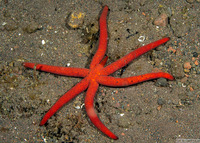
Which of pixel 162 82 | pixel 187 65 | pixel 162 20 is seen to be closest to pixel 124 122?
pixel 162 82

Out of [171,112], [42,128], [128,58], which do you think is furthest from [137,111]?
[42,128]

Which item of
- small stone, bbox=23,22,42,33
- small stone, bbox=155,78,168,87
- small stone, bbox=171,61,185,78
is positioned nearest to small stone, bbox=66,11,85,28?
small stone, bbox=23,22,42,33

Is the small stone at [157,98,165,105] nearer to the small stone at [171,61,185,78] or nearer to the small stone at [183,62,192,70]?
the small stone at [171,61,185,78]

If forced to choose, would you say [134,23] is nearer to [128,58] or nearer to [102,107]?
[128,58]

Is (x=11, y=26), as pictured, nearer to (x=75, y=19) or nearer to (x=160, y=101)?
(x=75, y=19)

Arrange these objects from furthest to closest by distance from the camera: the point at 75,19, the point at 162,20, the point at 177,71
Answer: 1. the point at 75,19
2. the point at 162,20
3. the point at 177,71

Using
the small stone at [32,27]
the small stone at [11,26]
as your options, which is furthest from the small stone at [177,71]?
the small stone at [11,26]

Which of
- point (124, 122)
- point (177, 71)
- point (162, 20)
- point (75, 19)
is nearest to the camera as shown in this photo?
point (124, 122)
